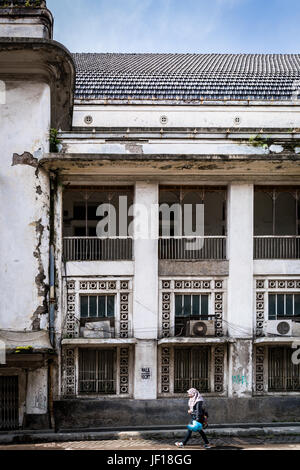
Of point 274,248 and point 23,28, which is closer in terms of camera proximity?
point 23,28

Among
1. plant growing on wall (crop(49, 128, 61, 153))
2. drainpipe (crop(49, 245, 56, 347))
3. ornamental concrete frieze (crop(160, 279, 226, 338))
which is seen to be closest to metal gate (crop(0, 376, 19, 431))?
drainpipe (crop(49, 245, 56, 347))

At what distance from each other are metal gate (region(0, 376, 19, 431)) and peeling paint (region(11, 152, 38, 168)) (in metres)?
5.68

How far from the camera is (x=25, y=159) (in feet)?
48.0

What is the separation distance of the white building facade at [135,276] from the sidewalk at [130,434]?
1.75ft

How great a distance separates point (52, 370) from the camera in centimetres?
1496

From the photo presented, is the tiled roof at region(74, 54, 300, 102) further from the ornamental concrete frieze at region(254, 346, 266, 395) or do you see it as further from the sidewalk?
the sidewalk

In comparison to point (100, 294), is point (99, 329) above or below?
below

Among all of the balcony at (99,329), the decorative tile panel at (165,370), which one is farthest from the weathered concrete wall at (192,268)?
the decorative tile panel at (165,370)

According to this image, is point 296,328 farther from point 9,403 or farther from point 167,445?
point 9,403

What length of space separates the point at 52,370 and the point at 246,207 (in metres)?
6.97

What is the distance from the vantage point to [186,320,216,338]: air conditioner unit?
1523cm

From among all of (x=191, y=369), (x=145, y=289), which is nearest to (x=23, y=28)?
(x=145, y=289)

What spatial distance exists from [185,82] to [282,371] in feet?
35.8

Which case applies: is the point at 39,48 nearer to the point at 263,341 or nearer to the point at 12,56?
the point at 12,56
